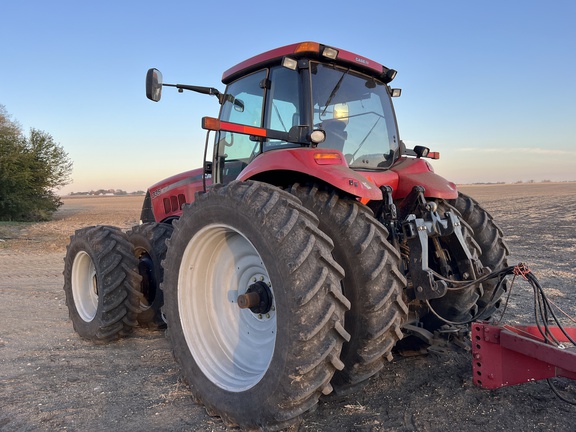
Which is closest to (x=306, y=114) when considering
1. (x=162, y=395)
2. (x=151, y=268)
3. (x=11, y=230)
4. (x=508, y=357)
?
(x=508, y=357)

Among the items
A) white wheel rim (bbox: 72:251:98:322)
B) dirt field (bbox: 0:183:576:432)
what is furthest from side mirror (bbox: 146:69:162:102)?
dirt field (bbox: 0:183:576:432)

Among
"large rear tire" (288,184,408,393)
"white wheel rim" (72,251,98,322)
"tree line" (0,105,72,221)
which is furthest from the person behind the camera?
"tree line" (0,105,72,221)

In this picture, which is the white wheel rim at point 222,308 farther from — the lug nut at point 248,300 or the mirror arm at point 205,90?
the mirror arm at point 205,90

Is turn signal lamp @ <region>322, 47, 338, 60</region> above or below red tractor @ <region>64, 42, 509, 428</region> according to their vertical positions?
above

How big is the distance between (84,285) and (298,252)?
11.2ft

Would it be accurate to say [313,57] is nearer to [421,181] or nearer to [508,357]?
[421,181]

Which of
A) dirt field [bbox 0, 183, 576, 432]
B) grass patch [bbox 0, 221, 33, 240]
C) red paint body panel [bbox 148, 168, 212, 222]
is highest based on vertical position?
red paint body panel [bbox 148, 168, 212, 222]

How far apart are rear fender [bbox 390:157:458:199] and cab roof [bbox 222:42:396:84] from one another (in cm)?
83

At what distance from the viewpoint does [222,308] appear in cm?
319

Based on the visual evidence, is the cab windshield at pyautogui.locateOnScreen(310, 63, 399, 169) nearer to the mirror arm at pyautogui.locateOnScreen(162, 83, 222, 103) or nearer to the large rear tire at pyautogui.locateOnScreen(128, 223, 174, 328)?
the mirror arm at pyautogui.locateOnScreen(162, 83, 222, 103)

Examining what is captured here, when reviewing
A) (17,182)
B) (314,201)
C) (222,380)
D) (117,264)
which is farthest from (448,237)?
(17,182)

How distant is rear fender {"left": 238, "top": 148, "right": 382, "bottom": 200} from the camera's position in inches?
100

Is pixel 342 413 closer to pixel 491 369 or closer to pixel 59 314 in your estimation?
pixel 491 369

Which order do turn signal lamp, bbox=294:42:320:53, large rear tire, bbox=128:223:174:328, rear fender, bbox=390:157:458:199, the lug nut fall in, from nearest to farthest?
the lug nut
turn signal lamp, bbox=294:42:320:53
rear fender, bbox=390:157:458:199
large rear tire, bbox=128:223:174:328
